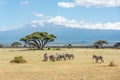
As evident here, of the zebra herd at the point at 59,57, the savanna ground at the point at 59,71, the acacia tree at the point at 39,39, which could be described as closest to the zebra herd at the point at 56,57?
the zebra herd at the point at 59,57

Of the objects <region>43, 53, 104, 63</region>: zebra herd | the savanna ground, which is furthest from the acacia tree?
the savanna ground

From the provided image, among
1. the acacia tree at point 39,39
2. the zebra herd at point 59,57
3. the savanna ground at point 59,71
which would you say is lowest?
the savanna ground at point 59,71

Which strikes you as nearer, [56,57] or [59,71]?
[59,71]

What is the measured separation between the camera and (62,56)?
49.2 metres

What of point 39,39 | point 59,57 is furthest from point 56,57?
point 39,39

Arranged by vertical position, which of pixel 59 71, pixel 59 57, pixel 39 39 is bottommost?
pixel 59 71

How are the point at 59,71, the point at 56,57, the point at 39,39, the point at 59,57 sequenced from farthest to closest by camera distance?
the point at 39,39, the point at 59,57, the point at 56,57, the point at 59,71

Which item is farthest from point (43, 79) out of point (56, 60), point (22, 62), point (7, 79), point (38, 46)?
point (38, 46)

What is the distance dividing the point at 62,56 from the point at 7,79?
23187 millimetres

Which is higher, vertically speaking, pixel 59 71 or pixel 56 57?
pixel 56 57

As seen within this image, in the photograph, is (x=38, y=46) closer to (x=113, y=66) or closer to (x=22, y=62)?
(x=22, y=62)

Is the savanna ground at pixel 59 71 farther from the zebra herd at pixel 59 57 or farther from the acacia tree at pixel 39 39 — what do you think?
the acacia tree at pixel 39 39

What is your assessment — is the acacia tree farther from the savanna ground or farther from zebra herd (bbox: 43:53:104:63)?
the savanna ground

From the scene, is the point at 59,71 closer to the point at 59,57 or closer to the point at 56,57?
the point at 56,57
